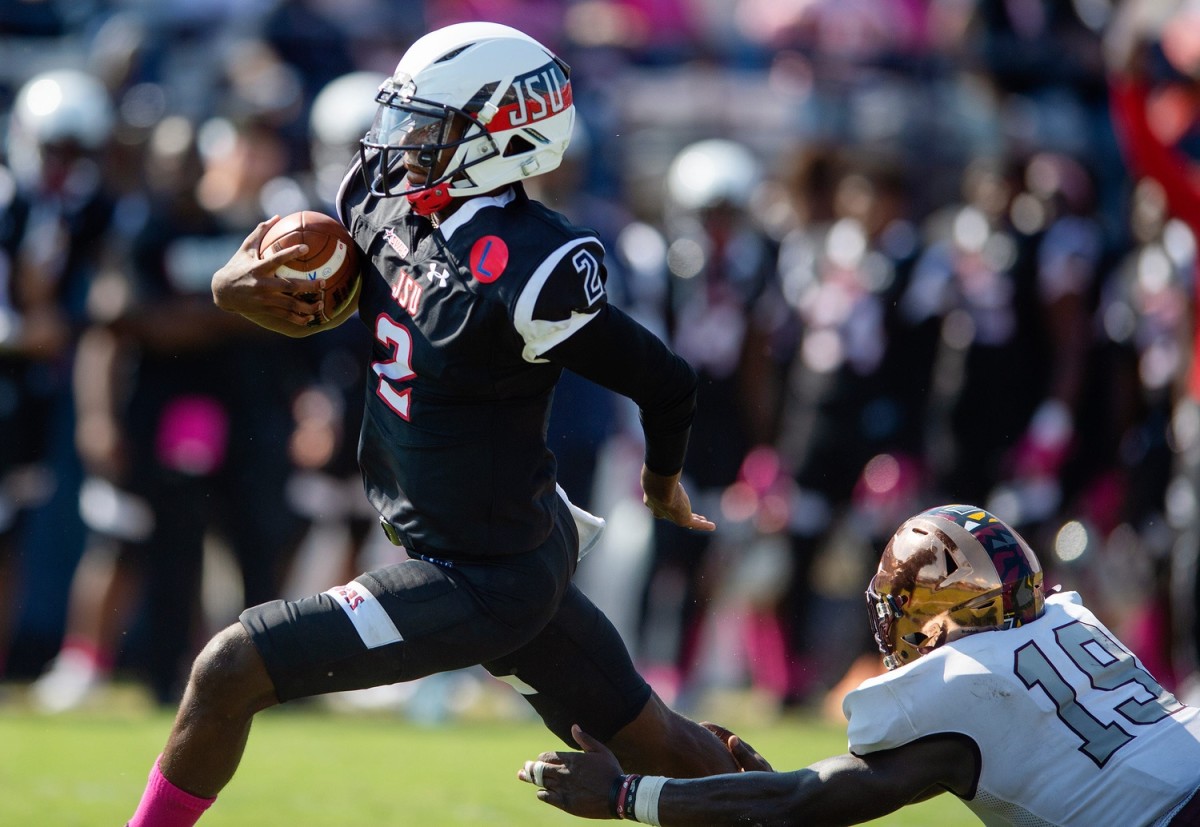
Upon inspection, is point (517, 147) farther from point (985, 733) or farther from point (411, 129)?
point (985, 733)

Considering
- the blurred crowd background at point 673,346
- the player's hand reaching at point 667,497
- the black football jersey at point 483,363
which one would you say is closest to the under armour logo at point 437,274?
the black football jersey at point 483,363

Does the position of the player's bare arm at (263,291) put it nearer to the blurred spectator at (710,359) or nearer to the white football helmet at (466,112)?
the white football helmet at (466,112)

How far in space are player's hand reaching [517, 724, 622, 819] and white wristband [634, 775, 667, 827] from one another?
2.5 inches

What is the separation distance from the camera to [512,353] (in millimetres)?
3904

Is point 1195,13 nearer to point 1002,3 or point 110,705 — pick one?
point 1002,3

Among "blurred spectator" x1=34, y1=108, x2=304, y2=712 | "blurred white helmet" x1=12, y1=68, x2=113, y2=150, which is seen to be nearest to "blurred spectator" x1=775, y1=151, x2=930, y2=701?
"blurred spectator" x1=34, y1=108, x2=304, y2=712

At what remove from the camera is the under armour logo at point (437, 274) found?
3.89 m

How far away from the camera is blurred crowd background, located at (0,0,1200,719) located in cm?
799

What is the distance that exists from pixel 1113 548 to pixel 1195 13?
8.47 feet

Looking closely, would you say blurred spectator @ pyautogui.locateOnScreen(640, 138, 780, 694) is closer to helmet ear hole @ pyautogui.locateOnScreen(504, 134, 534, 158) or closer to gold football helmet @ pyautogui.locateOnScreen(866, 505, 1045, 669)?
helmet ear hole @ pyautogui.locateOnScreen(504, 134, 534, 158)

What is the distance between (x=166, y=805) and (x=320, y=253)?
125cm

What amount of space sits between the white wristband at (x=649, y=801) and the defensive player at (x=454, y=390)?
50 cm

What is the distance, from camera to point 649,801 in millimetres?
3666

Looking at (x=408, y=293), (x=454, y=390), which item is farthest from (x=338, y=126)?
(x=454, y=390)
